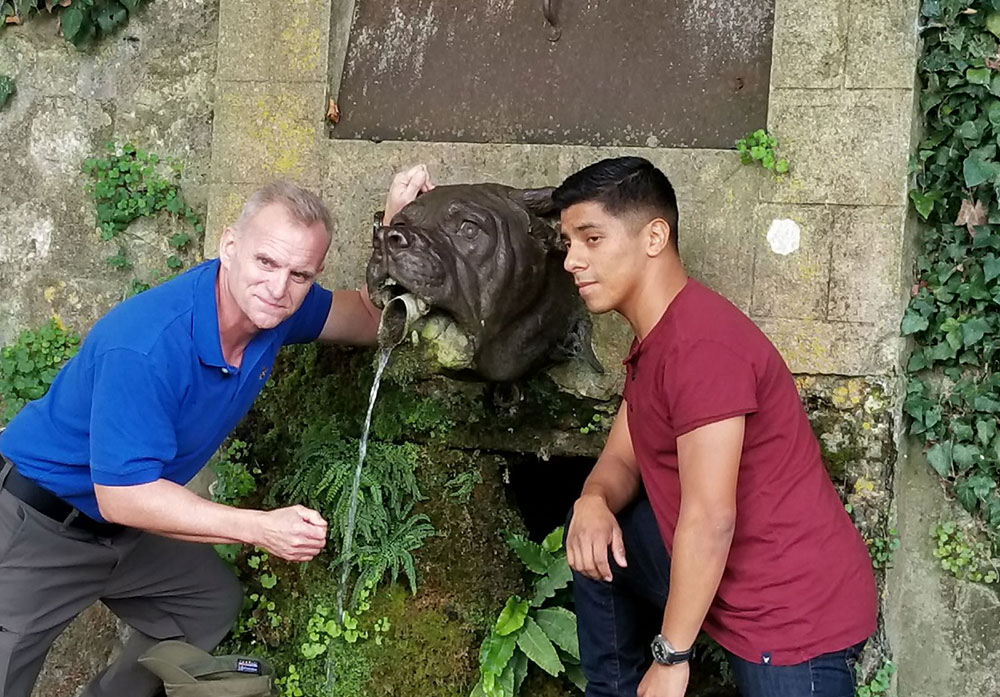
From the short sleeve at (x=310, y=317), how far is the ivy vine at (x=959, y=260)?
181 cm

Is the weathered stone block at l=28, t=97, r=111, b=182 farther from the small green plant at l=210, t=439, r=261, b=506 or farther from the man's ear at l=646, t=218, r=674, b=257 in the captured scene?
the man's ear at l=646, t=218, r=674, b=257

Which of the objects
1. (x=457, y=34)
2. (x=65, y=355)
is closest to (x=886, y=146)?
(x=457, y=34)

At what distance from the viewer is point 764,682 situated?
2504 millimetres

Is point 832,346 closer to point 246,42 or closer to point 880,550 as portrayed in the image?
point 880,550

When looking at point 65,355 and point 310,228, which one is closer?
point 310,228

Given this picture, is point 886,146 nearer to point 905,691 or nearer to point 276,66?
point 905,691

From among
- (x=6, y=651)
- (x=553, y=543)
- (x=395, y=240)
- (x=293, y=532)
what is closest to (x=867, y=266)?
(x=553, y=543)

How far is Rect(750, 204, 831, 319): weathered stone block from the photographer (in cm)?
321

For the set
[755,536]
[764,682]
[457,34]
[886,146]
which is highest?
[457,34]

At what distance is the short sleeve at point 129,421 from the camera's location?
2.59 metres

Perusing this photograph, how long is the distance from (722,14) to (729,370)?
1.61 meters

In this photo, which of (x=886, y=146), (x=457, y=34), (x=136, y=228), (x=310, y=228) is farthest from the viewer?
(x=136, y=228)

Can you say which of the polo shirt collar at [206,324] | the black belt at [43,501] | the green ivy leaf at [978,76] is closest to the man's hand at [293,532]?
the polo shirt collar at [206,324]

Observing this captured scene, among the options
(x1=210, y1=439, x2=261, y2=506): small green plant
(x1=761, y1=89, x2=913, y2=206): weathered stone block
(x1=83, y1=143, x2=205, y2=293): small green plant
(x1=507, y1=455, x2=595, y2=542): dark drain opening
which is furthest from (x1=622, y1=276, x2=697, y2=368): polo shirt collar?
(x1=83, y1=143, x2=205, y2=293): small green plant
